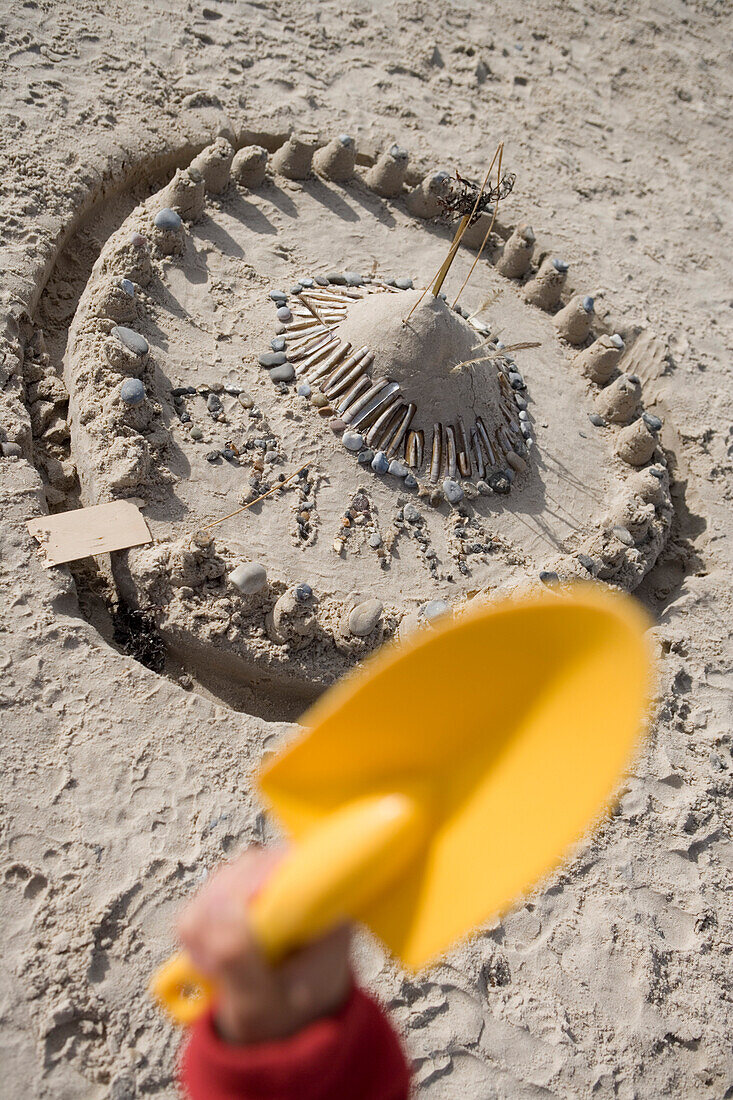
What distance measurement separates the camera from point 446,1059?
2.38 meters

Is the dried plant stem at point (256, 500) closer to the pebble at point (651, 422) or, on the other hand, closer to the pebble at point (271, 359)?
the pebble at point (271, 359)

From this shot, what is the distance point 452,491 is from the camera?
12.8 feet

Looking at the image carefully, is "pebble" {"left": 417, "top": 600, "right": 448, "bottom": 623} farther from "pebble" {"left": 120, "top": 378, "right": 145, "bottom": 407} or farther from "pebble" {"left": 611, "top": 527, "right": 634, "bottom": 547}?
"pebble" {"left": 120, "top": 378, "right": 145, "bottom": 407}

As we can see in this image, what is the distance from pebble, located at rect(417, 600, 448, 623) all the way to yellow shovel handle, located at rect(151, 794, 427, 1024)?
2146 mm

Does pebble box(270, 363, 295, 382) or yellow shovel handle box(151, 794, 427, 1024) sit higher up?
yellow shovel handle box(151, 794, 427, 1024)

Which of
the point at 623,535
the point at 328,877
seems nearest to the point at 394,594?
the point at 623,535

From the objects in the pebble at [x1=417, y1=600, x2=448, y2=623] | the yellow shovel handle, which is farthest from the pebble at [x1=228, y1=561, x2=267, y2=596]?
the yellow shovel handle

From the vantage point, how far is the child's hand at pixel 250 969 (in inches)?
39.3

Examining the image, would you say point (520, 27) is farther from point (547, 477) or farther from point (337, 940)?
point (337, 940)

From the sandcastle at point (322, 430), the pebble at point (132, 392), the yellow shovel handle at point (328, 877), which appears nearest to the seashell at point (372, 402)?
the sandcastle at point (322, 430)

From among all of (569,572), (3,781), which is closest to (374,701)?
(3,781)

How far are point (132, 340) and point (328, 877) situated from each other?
130 inches

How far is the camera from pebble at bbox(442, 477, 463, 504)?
12.8 feet

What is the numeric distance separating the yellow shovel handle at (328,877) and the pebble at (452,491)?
279cm
